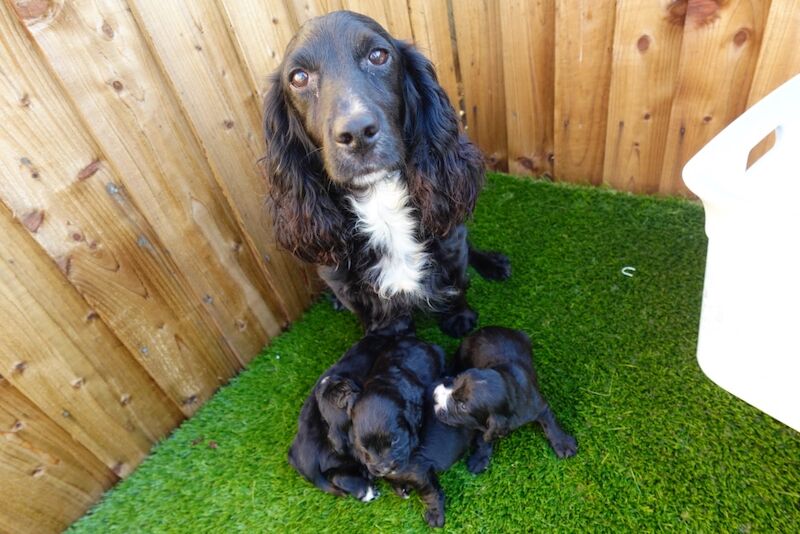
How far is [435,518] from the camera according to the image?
6.13 ft

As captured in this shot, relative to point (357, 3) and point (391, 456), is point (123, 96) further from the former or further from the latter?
point (391, 456)

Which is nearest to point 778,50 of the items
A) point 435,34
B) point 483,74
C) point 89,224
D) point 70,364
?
point 483,74

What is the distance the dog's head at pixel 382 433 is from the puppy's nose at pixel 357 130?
2.83 feet

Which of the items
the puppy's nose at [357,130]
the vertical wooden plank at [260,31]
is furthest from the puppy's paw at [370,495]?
the vertical wooden plank at [260,31]

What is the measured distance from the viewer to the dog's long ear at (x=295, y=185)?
1929mm

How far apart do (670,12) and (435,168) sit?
3.95 feet

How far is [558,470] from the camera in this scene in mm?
1896

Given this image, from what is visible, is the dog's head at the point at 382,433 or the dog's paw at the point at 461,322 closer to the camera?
the dog's head at the point at 382,433

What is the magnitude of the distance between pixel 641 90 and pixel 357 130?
5.09 ft

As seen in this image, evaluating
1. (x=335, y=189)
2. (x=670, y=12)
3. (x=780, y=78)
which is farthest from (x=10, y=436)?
(x=780, y=78)

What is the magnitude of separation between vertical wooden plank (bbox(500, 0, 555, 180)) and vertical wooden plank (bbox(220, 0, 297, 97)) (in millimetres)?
1092

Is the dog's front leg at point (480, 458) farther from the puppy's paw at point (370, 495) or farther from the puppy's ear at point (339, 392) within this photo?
the puppy's ear at point (339, 392)

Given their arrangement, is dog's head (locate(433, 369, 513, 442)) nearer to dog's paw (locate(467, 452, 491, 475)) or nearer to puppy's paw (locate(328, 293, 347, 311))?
dog's paw (locate(467, 452, 491, 475))

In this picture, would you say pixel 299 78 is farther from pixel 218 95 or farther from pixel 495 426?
pixel 495 426
